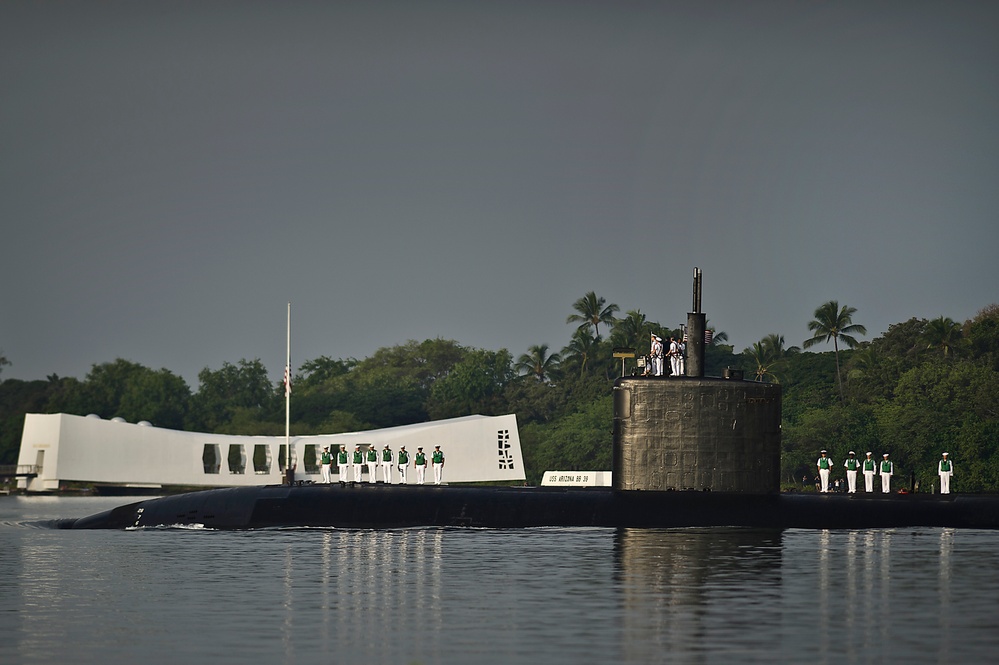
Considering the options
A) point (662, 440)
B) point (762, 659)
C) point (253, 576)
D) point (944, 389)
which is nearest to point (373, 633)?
point (762, 659)

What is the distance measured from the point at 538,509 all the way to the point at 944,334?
58.2 m

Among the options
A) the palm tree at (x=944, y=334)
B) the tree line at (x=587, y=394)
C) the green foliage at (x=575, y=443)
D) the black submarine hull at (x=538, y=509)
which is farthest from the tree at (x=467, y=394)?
the black submarine hull at (x=538, y=509)

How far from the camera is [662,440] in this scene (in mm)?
35438

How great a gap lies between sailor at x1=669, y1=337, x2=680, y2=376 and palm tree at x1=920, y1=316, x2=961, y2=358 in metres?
56.0

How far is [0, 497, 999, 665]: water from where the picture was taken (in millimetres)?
19109

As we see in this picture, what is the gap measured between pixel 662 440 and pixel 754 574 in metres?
8.31

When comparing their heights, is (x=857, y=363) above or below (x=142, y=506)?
above

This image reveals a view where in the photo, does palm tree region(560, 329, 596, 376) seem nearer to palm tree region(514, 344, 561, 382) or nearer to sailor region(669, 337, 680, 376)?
palm tree region(514, 344, 561, 382)

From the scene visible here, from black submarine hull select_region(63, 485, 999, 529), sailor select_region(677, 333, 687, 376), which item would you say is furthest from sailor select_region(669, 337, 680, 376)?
black submarine hull select_region(63, 485, 999, 529)

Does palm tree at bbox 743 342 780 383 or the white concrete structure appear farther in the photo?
palm tree at bbox 743 342 780 383

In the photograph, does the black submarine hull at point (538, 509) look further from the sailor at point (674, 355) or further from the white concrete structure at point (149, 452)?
the white concrete structure at point (149, 452)

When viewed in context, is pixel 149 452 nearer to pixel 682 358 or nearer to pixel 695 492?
pixel 682 358

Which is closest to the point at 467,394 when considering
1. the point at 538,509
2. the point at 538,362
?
the point at 538,362

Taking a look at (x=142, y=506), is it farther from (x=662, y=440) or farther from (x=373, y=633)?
(x=373, y=633)
